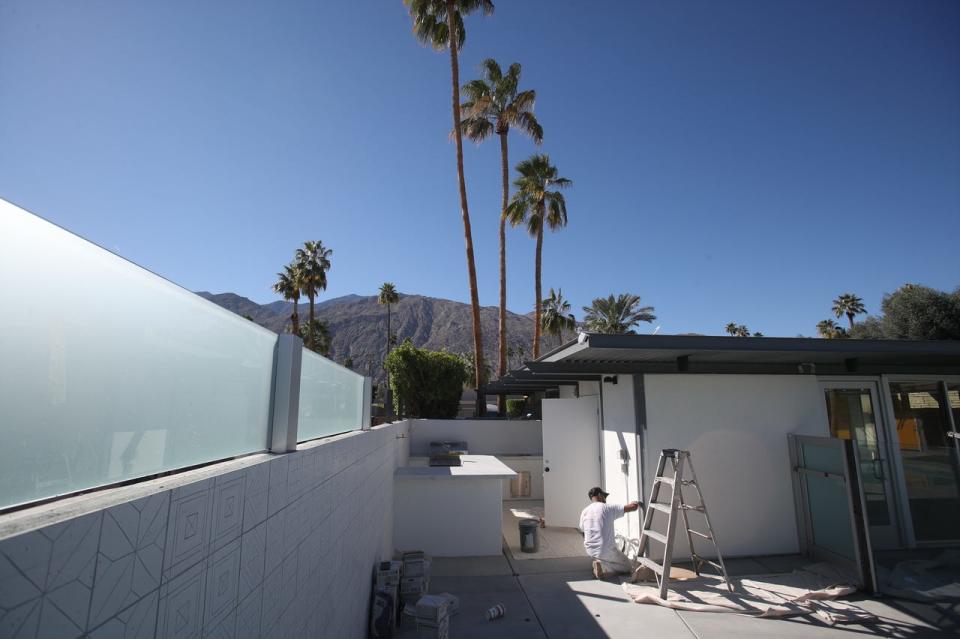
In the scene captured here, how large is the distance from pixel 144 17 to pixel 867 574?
36.5 ft

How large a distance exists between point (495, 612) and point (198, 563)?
4.72m

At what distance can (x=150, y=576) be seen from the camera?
1027mm

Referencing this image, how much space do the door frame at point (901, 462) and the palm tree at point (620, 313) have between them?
1915 centimetres

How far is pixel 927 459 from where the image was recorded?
24.0 feet

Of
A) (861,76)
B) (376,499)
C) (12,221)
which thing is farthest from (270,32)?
(861,76)

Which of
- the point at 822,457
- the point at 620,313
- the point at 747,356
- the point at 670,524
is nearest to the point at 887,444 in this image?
the point at 822,457

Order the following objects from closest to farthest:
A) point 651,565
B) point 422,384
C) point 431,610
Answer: point 431,610, point 651,565, point 422,384

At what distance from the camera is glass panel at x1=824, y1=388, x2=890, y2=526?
712 cm

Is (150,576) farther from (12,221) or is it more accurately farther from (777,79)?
(777,79)

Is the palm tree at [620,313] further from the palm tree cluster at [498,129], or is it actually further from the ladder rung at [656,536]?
the ladder rung at [656,536]

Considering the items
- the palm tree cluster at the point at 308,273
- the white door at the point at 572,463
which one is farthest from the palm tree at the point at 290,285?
the white door at the point at 572,463

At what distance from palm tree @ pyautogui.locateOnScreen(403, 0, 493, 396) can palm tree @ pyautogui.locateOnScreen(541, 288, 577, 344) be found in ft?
50.8

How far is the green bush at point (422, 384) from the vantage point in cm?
1490

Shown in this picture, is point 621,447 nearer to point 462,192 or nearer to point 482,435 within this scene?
point 482,435
